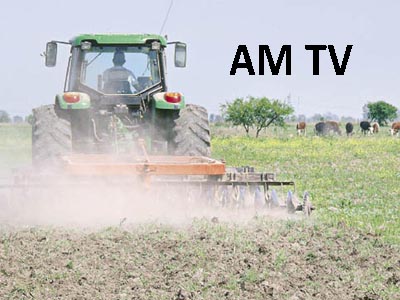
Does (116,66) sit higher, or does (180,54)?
(180,54)

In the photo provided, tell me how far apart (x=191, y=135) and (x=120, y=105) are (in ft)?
3.05

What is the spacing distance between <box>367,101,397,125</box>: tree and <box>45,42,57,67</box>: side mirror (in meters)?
88.6

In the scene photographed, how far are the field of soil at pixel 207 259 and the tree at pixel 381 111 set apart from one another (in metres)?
89.4

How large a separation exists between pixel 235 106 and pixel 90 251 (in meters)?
55.5

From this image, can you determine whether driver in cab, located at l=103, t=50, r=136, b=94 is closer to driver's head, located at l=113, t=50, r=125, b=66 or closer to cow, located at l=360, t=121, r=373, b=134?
driver's head, located at l=113, t=50, r=125, b=66

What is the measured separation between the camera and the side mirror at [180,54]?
10.5 m

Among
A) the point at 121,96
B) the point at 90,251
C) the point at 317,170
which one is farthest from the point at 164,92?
the point at 317,170

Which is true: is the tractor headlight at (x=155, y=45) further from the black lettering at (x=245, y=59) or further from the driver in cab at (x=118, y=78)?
the black lettering at (x=245, y=59)

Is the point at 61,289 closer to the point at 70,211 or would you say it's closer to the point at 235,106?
the point at 70,211

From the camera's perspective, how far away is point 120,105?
32.1ft

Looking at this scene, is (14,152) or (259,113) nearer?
(14,152)

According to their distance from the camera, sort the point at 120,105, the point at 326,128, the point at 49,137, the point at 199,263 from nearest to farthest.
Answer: the point at 199,263
the point at 49,137
the point at 120,105
the point at 326,128

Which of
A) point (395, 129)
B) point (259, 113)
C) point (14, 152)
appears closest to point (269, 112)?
point (259, 113)

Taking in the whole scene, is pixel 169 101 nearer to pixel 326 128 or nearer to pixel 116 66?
pixel 116 66
